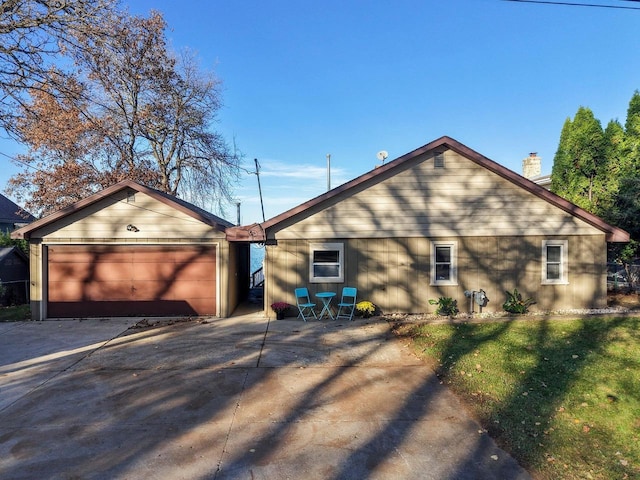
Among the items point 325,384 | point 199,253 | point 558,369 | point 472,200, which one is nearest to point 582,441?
point 558,369

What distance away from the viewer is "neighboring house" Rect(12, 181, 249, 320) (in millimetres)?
10992

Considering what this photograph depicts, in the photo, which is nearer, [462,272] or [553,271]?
[462,272]

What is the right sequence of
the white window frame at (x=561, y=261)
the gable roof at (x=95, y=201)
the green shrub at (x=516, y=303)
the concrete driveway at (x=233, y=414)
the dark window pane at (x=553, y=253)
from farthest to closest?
the dark window pane at (x=553, y=253), the white window frame at (x=561, y=261), the green shrub at (x=516, y=303), the gable roof at (x=95, y=201), the concrete driveway at (x=233, y=414)

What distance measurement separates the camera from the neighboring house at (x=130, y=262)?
11.0m

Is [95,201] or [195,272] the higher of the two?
[95,201]

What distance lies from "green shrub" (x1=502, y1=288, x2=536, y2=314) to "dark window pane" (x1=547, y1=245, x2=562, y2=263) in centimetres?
138

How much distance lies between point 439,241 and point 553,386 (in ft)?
20.1

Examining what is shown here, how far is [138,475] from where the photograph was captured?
3.51 m

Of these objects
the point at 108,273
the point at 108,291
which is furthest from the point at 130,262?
the point at 108,291

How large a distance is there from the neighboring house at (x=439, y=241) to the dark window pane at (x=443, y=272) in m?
0.03

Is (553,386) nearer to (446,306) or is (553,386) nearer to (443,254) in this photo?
(446,306)

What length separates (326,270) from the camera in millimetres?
11148

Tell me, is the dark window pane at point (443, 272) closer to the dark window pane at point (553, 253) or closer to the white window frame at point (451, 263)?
the white window frame at point (451, 263)

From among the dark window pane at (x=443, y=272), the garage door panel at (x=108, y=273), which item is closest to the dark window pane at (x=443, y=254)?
the dark window pane at (x=443, y=272)
